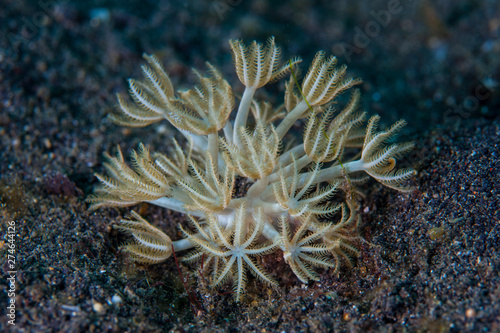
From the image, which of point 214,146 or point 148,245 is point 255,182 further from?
point 148,245

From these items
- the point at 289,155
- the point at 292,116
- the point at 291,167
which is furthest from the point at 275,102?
the point at 291,167

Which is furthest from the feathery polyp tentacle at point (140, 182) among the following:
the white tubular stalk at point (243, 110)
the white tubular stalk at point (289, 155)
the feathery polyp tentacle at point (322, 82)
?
the feathery polyp tentacle at point (322, 82)

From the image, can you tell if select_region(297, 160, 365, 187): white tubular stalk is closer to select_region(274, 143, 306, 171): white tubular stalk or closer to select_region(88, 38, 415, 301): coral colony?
select_region(88, 38, 415, 301): coral colony

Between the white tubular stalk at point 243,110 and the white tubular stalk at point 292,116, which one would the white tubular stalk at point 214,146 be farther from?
the white tubular stalk at point 292,116

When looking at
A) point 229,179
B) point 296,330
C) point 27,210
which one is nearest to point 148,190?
point 229,179

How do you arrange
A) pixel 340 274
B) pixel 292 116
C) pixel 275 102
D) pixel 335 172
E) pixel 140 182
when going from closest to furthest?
pixel 140 182, pixel 340 274, pixel 335 172, pixel 292 116, pixel 275 102

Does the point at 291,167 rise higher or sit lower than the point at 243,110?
lower
